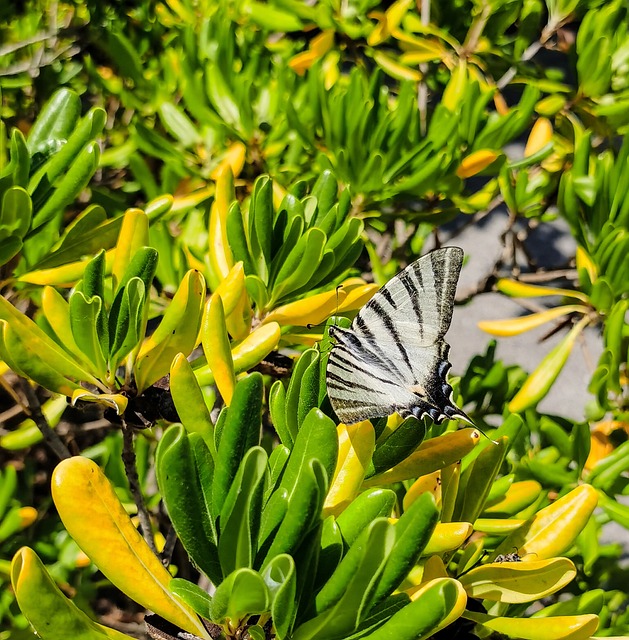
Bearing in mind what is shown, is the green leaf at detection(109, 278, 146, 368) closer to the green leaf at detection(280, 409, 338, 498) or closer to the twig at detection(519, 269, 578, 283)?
the green leaf at detection(280, 409, 338, 498)

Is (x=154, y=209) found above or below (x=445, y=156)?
above

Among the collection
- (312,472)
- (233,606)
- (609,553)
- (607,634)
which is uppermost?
(312,472)

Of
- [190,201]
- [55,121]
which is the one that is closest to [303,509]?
[55,121]

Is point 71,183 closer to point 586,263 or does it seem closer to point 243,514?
point 243,514

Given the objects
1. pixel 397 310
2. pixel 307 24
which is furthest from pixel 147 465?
pixel 307 24

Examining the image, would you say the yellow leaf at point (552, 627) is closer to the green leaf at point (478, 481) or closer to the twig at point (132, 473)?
the green leaf at point (478, 481)

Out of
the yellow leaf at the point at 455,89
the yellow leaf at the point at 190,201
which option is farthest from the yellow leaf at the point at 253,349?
the yellow leaf at the point at 455,89

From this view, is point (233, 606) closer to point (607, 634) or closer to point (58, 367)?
point (58, 367)
